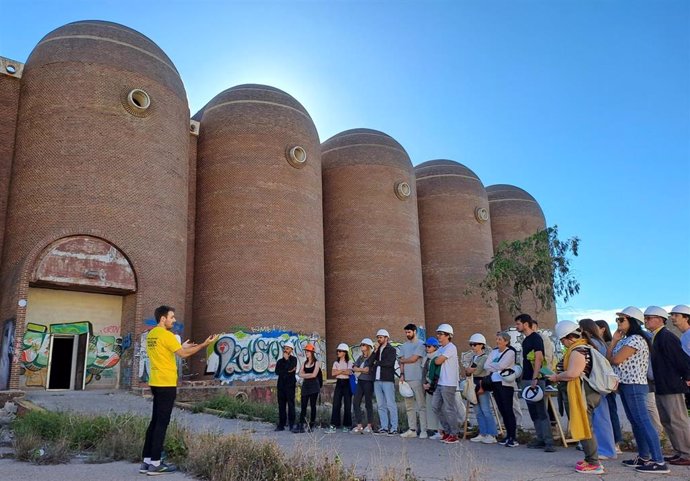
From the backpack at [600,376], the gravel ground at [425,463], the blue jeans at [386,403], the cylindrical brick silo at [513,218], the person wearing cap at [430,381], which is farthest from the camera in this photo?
the cylindrical brick silo at [513,218]

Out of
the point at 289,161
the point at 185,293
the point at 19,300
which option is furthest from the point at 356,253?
the point at 19,300

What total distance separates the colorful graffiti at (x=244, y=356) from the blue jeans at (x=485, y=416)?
15.4 metres

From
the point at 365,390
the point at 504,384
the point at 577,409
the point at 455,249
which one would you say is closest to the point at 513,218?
the point at 455,249

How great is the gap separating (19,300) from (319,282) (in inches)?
516

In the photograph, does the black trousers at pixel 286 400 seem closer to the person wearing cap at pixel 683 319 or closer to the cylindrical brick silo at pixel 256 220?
the person wearing cap at pixel 683 319

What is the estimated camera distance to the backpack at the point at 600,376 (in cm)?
670

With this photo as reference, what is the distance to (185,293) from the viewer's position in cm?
2439

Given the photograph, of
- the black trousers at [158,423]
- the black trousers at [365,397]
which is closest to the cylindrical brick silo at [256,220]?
the black trousers at [365,397]

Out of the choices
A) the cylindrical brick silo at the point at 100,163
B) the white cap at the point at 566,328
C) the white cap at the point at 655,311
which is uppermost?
the cylindrical brick silo at the point at 100,163

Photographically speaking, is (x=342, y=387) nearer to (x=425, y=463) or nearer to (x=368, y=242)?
(x=425, y=463)

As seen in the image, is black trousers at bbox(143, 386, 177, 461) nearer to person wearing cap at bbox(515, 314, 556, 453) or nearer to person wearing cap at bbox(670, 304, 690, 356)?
person wearing cap at bbox(515, 314, 556, 453)

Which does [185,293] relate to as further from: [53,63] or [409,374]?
[409,374]

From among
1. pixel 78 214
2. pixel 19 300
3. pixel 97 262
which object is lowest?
pixel 19 300

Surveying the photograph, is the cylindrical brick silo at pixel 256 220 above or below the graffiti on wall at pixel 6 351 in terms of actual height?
above
